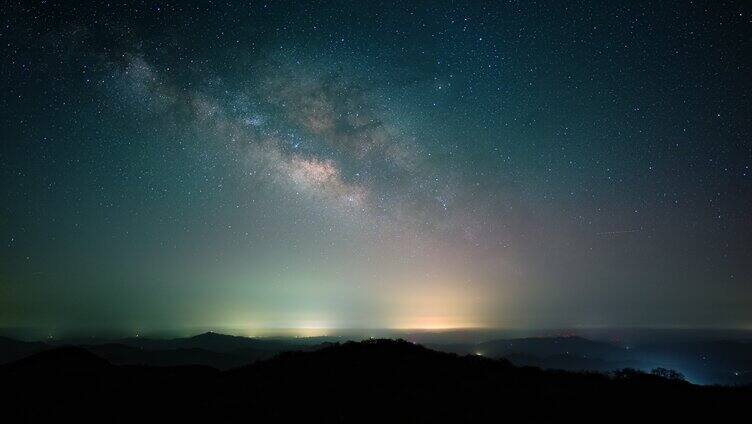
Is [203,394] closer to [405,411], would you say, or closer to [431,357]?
[405,411]

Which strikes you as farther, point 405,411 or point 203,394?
point 203,394

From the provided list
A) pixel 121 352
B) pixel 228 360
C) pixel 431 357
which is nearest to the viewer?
pixel 431 357

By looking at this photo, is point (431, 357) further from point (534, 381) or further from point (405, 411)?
point (405, 411)

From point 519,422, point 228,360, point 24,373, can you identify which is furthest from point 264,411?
point 228,360

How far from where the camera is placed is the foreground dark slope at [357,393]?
14.8 metres

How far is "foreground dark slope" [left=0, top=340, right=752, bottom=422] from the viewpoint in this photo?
14844 millimetres

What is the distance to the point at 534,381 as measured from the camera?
19.2 metres

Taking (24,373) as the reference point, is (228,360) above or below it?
below

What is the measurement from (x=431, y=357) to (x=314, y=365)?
23.5ft

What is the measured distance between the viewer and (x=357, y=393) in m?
17.1

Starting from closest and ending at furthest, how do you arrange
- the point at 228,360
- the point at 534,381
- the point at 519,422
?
1. the point at 519,422
2. the point at 534,381
3. the point at 228,360

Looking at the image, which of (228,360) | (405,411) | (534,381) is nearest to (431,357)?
(534,381)

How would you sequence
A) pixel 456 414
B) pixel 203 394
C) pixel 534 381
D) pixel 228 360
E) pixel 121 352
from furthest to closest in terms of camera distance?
pixel 121 352 → pixel 228 360 → pixel 534 381 → pixel 203 394 → pixel 456 414

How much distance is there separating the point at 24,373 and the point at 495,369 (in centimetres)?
2845
